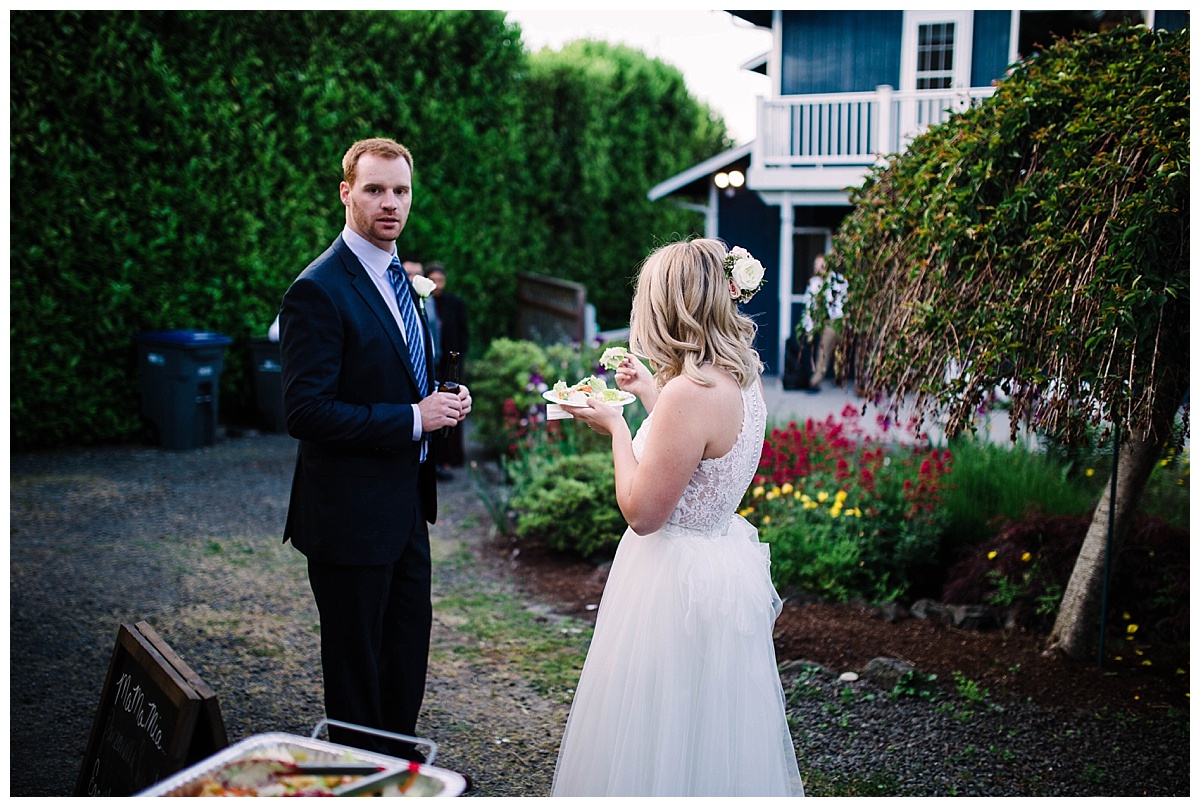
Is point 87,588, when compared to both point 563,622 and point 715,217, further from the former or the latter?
point 715,217

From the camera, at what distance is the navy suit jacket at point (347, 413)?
2932mm

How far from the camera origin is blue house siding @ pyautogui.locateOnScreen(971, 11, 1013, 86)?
1216 centimetres

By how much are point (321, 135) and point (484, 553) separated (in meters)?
6.02

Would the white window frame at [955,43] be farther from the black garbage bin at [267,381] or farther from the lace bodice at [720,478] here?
the lace bodice at [720,478]

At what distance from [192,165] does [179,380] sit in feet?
6.75

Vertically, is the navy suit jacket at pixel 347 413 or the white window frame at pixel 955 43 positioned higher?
the white window frame at pixel 955 43

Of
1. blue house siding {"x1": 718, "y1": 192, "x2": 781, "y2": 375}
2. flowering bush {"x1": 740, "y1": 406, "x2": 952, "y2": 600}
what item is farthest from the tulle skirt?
blue house siding {"x1": 718, "y1": 192, "x2": 781, "y2": 375}

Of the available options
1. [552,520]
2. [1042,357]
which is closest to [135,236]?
[552,520]

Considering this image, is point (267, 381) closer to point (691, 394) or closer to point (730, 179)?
point (730, 179)

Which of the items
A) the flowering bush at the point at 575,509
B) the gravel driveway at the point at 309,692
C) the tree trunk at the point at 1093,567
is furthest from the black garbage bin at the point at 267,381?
the tree trunk at the point at 1093,567

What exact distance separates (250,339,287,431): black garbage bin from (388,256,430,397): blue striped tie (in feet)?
23.1

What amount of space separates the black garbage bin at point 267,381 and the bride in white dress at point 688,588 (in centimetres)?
778

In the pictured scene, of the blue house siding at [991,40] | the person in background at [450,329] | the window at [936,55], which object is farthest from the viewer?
the window at [936,55]

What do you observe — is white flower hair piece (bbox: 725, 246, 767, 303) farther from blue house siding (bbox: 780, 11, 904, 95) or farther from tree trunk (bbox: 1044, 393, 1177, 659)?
blue house siding (bbox: 780, 11, 904, 95)
